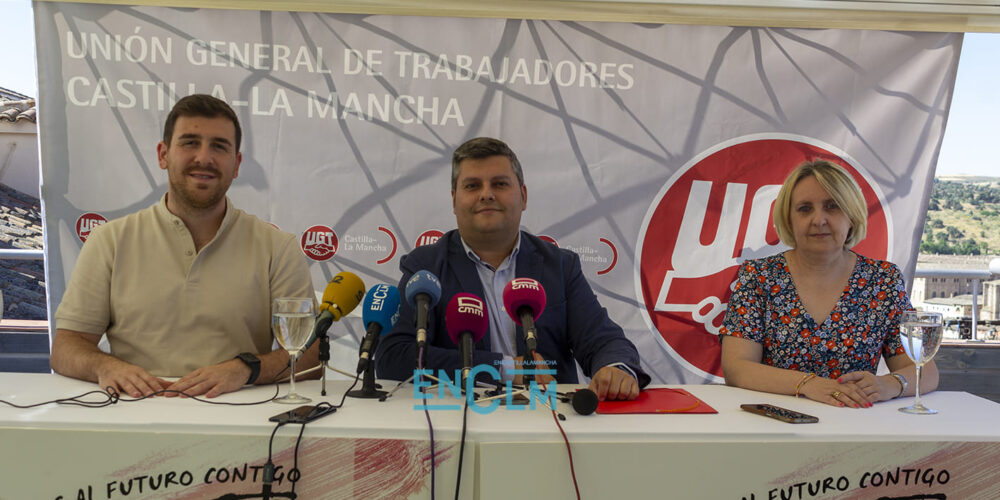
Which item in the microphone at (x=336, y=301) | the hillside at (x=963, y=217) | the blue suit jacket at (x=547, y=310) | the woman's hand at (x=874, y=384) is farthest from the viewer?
the hillside at (x=963, y=217)

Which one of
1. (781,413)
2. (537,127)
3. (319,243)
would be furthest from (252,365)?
(537,127)

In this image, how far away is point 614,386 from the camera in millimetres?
1684

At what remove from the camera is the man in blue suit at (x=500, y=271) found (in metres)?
2.16

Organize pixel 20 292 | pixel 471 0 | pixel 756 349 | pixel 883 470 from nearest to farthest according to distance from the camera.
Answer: pixel 883 470
pixel 756 349
pixel 471 0
pixel 20 292

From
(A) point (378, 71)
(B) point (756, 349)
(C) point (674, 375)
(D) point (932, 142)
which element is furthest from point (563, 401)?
(D) point (932, 142)

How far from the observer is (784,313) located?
7.07 ft

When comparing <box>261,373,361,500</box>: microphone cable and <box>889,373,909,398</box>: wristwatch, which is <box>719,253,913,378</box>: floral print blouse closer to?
<box>889,373,909,398</box>: wristwatch

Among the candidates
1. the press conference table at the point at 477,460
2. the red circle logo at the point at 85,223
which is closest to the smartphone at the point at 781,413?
the press conference table at the point at 477,460

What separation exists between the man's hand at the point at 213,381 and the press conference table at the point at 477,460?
0.21 metres

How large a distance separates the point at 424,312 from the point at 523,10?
1.93 meters

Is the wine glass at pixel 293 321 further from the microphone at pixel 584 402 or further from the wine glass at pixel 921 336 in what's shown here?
the wine glass at pixel 921 336

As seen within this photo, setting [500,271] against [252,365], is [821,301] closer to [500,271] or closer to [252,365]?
[500,271]

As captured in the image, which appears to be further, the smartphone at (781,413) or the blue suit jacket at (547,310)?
the blue suit jacket at (547,310)

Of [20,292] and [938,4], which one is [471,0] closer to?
[938,4]
